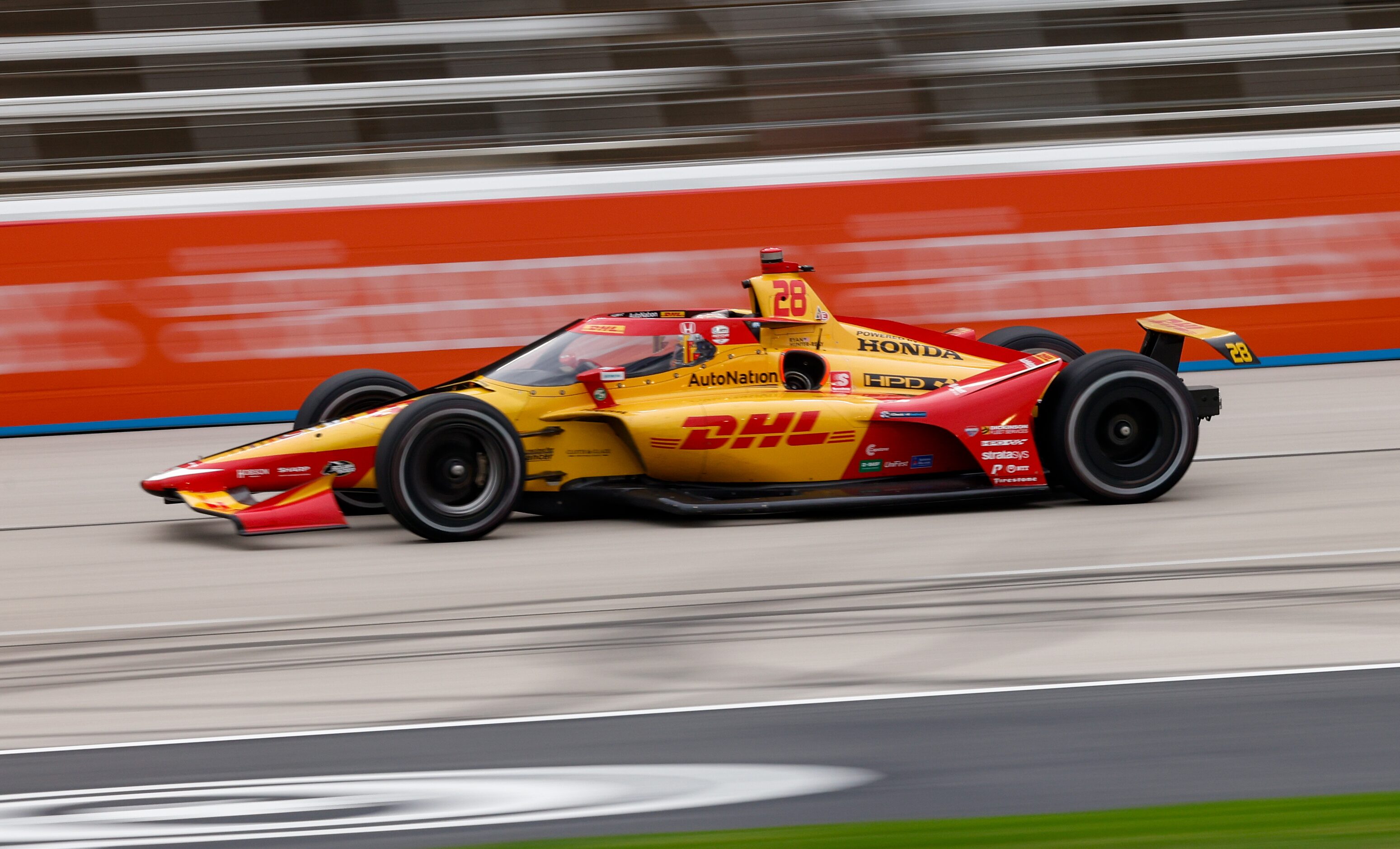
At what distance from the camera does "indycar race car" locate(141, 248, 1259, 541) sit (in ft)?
23.2

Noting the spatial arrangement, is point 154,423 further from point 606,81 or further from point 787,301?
point 787,301

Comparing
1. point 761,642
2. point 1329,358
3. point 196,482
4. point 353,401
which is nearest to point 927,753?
point 761,642

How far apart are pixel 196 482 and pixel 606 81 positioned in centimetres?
699

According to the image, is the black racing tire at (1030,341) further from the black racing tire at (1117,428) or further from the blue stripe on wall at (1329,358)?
the blue stripe on wall at (1329,358)

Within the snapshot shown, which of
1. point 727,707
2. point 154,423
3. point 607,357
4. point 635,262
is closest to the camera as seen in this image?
point 727,707

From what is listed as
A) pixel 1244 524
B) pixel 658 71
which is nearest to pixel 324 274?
pixel 658 71

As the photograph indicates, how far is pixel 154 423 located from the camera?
1164 cm

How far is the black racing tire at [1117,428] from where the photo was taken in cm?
727

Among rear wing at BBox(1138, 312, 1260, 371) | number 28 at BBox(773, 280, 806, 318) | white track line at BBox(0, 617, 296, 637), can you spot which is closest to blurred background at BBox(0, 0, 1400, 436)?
rear wing at BBox(1138, 312, 1260, 371)

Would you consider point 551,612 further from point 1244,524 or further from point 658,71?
point 658,71

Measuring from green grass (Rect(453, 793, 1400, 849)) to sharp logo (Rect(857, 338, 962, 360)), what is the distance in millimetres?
4432

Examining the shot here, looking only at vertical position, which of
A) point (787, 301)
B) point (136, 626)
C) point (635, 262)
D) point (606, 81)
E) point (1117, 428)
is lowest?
point (136, 626)

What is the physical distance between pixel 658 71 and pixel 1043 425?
22.5ft

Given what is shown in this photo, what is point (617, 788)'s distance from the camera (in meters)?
3.75
